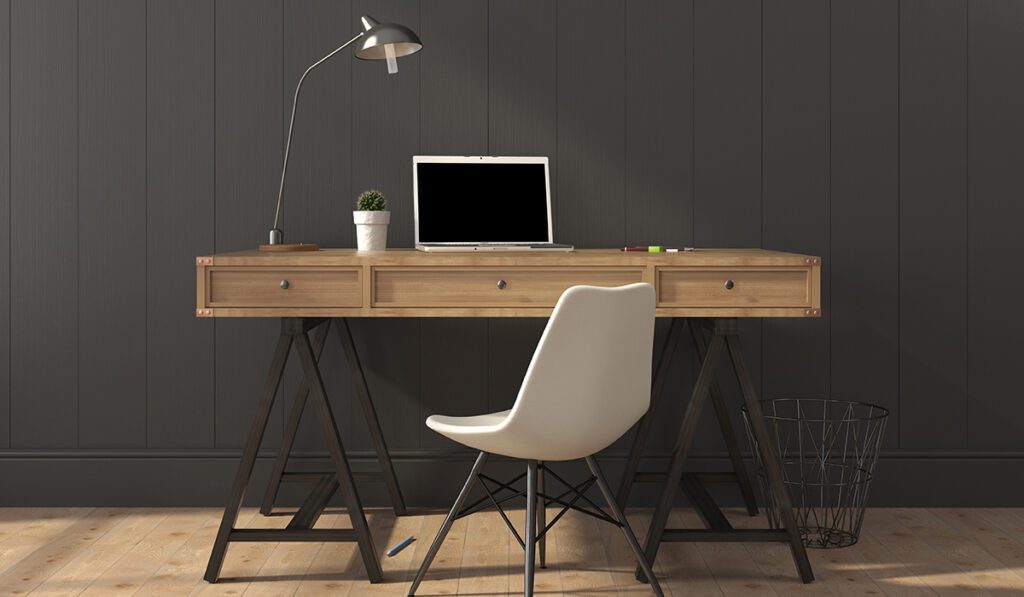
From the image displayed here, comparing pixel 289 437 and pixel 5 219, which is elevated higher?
pixel 5 219

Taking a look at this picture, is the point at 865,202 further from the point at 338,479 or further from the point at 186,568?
the point at 186,568

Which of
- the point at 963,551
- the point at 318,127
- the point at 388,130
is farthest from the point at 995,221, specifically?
the point at 318,127

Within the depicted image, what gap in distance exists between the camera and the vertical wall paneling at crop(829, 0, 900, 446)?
315 centimetres

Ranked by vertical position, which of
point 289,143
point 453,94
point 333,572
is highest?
point 453,94

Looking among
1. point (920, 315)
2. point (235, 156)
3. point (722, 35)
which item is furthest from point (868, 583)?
point (235, 156)

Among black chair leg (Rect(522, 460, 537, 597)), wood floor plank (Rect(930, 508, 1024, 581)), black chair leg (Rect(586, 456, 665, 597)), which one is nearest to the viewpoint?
black chair leg (Rect(522, 460, 537, 597))

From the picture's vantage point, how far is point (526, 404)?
212 cm

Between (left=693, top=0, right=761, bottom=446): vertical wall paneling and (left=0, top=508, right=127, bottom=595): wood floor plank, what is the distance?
198cm

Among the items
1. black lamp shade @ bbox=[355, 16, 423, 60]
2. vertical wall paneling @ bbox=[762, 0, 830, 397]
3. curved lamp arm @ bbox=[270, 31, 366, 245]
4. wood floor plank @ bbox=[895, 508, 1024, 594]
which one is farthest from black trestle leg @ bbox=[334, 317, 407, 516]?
wood floor plank @ bbox=[895, 508, 1024, 594]

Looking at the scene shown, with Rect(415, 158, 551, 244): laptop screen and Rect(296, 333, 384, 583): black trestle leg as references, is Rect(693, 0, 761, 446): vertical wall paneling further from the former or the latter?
Rect(296, 333, 384, 583): black trestle leg

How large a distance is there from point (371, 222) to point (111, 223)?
91 centimetres

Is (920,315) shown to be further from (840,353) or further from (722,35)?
(722,35)

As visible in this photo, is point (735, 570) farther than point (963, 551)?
No

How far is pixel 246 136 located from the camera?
3.14 meters
